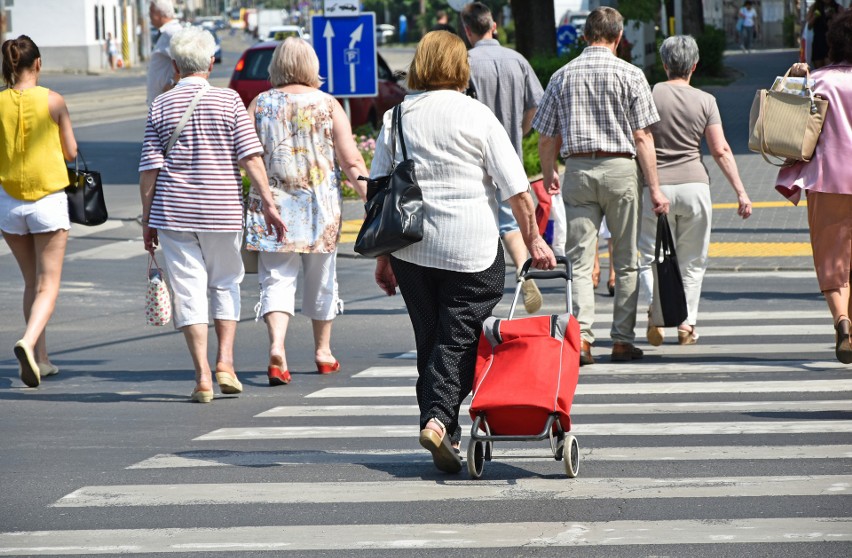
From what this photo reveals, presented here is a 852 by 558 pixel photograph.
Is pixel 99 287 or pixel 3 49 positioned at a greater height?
pixel 3 49

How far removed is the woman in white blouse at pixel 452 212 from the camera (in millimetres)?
6043

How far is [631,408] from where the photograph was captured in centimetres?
744

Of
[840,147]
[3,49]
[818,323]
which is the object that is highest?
[3,49]

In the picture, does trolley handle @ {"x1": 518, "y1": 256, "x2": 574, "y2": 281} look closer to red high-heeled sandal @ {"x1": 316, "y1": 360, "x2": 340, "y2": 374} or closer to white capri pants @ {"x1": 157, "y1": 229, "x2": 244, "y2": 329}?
white capri pants @ {"x1": 157, "y1": 229, "x2": 244, "y2": 329}

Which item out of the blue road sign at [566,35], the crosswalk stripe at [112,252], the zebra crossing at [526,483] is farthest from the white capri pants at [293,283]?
the blue road sign at [566,35]

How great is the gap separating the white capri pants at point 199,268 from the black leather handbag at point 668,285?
2.36m

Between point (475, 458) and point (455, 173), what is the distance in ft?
3.63

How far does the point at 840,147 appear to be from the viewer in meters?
7.99

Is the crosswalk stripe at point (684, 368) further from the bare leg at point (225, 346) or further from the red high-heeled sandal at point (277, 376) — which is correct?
the bare leg at point (225, 346)

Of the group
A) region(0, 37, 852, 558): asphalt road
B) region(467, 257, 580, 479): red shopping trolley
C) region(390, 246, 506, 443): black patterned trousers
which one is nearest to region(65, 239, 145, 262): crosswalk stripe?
region(0, 37, 852, 558): asphalt road

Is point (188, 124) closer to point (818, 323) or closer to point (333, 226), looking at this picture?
point (333, 226)

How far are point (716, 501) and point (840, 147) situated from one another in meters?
3.10

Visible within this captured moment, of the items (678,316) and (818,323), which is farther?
(818,323)

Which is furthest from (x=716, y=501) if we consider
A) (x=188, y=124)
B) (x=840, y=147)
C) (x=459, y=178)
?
(x=188, y=124)
